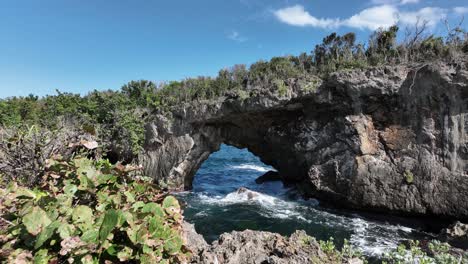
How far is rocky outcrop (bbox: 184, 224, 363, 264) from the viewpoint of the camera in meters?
4.05

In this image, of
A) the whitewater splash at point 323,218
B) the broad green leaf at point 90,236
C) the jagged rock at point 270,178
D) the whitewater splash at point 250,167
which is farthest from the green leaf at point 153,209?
the whitewater splash at point 250,167

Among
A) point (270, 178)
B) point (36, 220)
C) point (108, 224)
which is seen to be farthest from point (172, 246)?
point (270, 178)

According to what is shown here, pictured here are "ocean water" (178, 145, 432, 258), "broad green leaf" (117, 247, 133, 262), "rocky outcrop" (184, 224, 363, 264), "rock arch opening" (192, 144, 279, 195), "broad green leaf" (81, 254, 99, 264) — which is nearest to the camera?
"broad green leaf" (81, 254, 99, 264)

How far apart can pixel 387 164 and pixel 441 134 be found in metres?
2.49

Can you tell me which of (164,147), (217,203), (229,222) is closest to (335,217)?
(229,222)

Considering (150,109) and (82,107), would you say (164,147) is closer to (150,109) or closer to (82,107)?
(150,109)

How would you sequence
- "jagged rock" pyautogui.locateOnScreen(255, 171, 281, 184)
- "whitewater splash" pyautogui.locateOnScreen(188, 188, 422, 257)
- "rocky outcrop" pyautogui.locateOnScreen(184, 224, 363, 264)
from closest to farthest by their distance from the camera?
"rocky outcrop" pyautogui.locateOnScreen(184, 224, 363, 264)
"whitewater splash" pyautogui.locateOnScreen(188, 188, 422, 257)
"jagged rock" pyautogui.locateOnScreen(255, 171, 281, 184)

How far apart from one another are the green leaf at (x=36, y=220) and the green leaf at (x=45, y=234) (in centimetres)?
8

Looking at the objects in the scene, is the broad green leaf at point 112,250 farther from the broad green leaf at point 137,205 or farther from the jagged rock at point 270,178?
the jagged rock at point 270,178

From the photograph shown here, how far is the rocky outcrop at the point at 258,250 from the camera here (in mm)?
4051

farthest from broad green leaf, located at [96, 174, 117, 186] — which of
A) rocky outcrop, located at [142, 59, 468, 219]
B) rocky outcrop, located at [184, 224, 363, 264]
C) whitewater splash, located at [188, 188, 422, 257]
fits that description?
rocky outcrop, located at [142, 59, 468, 219]

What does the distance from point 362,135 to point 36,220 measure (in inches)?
554

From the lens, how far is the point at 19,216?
100 inches

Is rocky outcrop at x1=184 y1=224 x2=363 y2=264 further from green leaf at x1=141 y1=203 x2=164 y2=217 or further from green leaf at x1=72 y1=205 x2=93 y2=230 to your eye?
green leaf at x1=72 y1=205 x2=93 y2=230
